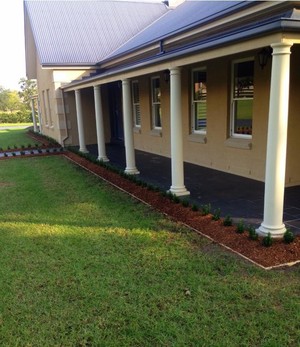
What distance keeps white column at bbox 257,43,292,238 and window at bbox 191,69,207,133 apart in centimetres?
511

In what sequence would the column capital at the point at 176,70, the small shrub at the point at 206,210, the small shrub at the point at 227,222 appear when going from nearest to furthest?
the small shrub at the point at 227,222
the small shrub at the point at 206,210
the column capital at the point at 176,70

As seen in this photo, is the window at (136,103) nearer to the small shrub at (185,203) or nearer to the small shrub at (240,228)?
the small shrub at (185,203)

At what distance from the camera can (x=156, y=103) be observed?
39.9 ft

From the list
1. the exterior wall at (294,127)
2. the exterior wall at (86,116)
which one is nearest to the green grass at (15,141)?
the exterior wall at (86,116)

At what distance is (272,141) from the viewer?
4.52 meters

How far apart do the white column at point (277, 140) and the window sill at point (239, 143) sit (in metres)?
3.19

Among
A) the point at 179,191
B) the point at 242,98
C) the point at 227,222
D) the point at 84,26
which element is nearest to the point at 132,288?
the point at 227,222

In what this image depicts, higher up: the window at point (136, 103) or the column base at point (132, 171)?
the window at point (136, 103)

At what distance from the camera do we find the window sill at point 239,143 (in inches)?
306

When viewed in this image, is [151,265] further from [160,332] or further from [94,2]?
[94,2]

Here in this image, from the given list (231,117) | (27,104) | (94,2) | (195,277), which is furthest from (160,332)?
(27,104)

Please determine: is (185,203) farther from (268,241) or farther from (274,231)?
(268,241)

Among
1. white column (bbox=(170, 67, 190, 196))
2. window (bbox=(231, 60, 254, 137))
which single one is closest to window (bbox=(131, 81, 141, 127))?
window (bbox=(231, 60, 254, 137))

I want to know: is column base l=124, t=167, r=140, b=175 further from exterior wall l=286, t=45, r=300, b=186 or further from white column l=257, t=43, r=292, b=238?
white column l=257, t=43, r=292, b=238
